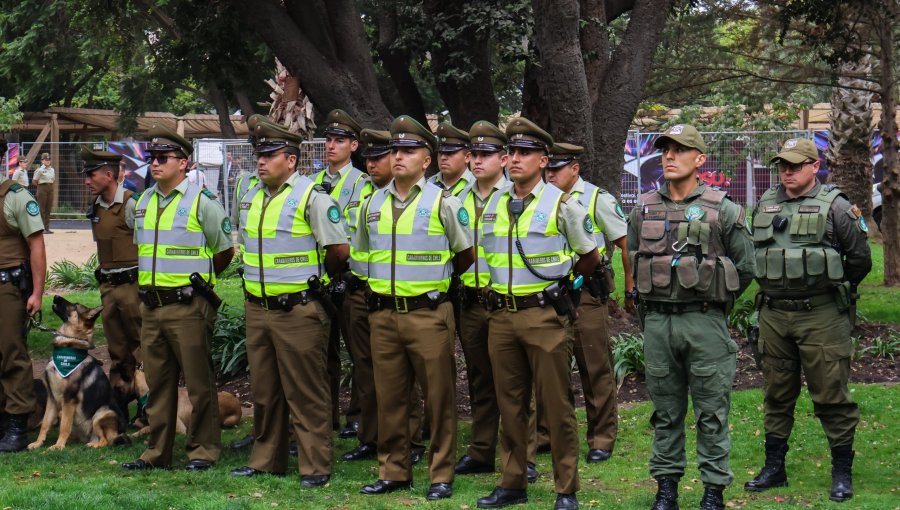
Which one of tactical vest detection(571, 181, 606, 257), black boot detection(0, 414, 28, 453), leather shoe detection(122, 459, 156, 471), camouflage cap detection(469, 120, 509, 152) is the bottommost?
leather shoe detection(122, 459, 156, 471)

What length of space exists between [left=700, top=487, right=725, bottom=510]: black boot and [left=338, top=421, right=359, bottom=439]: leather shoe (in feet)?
11.1

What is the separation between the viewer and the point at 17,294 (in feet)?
28.8

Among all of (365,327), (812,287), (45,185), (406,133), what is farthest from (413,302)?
(45,185)

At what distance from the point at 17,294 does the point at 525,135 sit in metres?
4.42

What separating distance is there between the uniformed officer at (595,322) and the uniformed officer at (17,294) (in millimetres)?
4015

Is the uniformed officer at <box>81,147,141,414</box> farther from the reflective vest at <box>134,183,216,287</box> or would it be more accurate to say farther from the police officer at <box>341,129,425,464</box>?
the police officer at <box>341,129,425,464</box>

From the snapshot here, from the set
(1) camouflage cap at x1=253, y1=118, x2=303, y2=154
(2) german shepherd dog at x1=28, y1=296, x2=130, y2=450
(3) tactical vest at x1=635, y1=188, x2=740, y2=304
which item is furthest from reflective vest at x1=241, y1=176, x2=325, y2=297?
(3) tactical vest at x1=635, y1=188, x2=740, y2=304

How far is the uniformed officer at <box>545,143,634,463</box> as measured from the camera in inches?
331

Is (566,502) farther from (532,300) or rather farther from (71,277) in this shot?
(71,277)

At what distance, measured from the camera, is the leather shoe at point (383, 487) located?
23.9ft

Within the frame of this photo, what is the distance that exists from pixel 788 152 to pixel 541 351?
7.00 ft

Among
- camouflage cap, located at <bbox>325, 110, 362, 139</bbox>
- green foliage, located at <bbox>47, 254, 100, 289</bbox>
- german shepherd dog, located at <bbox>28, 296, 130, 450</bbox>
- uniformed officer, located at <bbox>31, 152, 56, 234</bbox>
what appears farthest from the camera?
uniformed officer, located at <bbox>31, 152, 56, 234</bbox>

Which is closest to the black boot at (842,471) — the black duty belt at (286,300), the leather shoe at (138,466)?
the black duty belt at (286,300)

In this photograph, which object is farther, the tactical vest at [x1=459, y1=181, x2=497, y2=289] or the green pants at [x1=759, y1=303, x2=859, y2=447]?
the tactical vest at [x1=459, y1=181, x2=497, y2=289]
